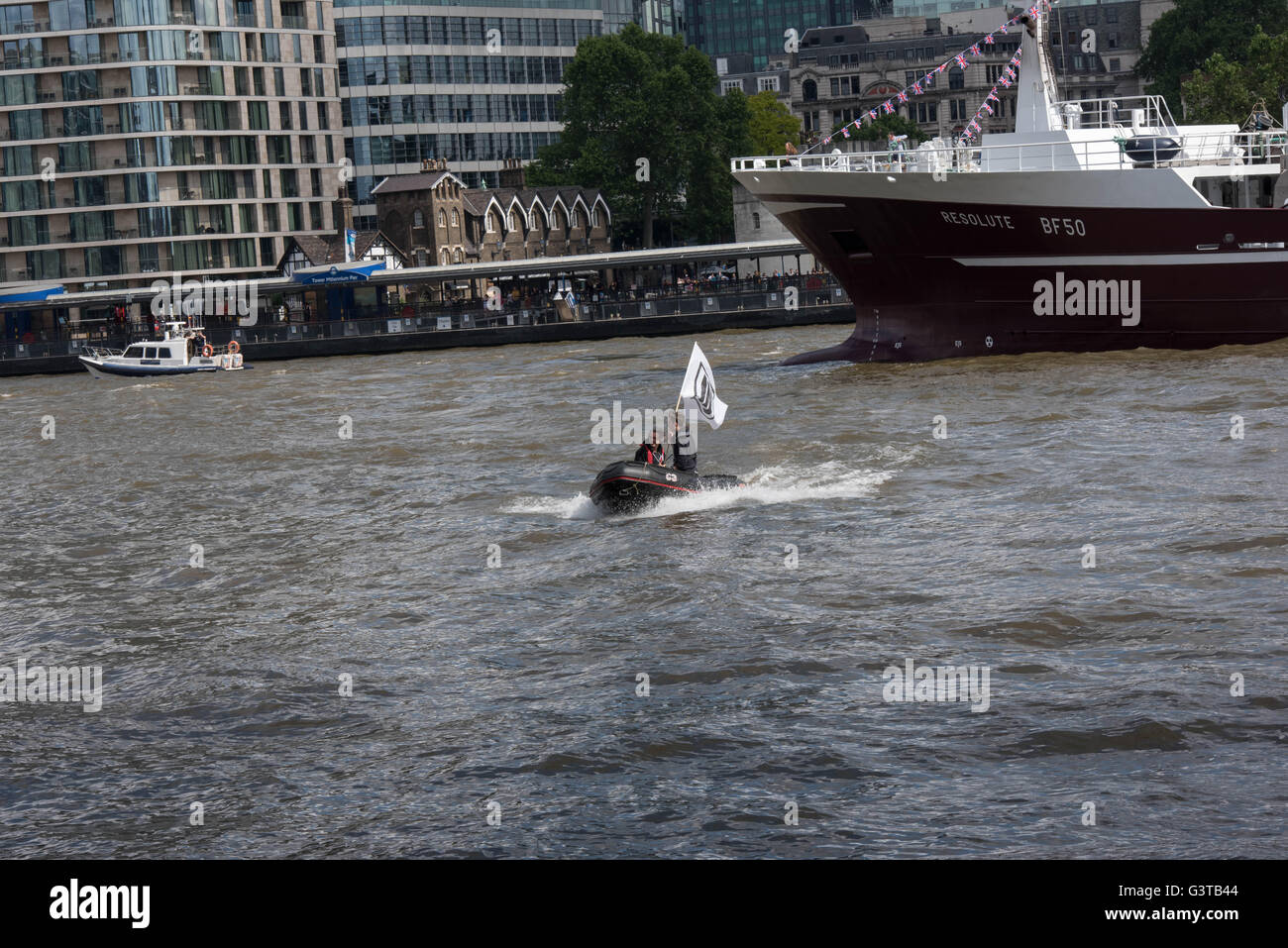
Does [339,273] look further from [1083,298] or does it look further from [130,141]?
[1083,298]

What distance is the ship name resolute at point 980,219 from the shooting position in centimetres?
4181

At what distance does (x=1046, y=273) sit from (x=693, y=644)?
27943mm

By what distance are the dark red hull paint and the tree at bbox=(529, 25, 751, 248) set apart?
72.4m

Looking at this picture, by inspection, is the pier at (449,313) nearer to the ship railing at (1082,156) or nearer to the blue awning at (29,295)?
the blue awning at (29,295)

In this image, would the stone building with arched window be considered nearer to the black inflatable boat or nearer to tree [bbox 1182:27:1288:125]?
tree [bbox 1182:27:1288:125]

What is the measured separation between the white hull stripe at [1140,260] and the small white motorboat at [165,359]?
3650cm

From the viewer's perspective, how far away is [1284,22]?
121 metres

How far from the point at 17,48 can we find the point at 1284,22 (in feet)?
307

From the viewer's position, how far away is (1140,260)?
1622 inches

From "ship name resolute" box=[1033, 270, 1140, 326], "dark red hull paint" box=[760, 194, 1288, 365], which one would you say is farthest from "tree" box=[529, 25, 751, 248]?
"ship name resolute" box=[1033, 270, 1140, 326]

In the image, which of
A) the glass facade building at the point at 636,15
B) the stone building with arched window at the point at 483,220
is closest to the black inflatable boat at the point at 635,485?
the stone building with arched window at the point at 483,220

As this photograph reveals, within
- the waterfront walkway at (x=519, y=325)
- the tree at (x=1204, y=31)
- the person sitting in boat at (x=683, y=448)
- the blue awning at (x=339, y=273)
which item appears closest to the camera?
the person sitting in boat at (x=683, y=448)
